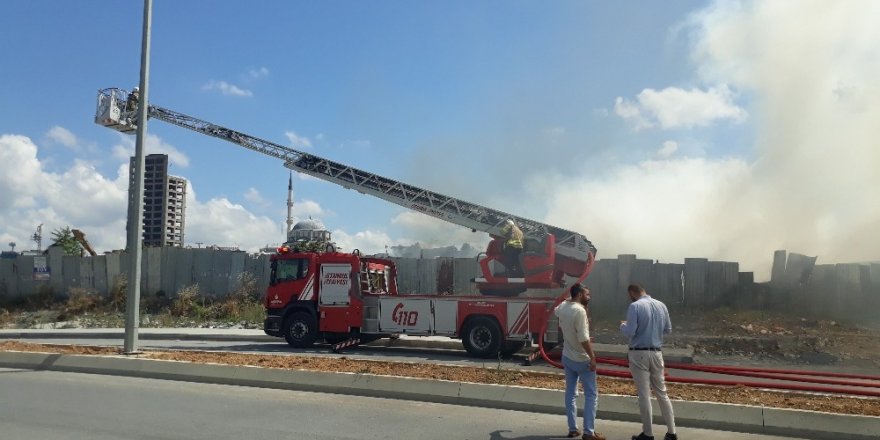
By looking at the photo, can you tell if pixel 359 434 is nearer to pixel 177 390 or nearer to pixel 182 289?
pixel 177 390

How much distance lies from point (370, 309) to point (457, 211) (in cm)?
353

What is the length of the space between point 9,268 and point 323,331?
2279 cm

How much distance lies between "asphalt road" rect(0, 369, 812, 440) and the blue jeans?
43 centimetres

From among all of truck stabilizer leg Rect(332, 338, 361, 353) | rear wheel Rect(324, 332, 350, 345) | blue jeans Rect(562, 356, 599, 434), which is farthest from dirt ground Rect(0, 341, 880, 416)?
rear wheel Rect(324, 332, 350, 345)

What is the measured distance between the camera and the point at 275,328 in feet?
54.8

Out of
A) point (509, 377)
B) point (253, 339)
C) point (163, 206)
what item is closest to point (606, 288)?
point (253, 339)

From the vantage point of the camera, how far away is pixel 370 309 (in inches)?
626

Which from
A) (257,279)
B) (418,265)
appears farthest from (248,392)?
(257,279)

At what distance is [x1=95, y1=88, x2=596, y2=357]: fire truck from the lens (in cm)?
1459

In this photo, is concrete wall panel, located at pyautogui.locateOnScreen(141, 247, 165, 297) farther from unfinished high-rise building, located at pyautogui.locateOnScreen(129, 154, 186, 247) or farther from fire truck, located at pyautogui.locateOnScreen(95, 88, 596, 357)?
unfinished high-rise building, located at pyautogui.locateOnScreen(129, 154, 186, 247)

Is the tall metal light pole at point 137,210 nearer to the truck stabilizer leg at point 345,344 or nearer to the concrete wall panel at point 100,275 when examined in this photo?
the truck stabilizer leg at point 345,344

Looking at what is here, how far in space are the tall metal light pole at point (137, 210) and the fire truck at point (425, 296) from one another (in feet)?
13.6

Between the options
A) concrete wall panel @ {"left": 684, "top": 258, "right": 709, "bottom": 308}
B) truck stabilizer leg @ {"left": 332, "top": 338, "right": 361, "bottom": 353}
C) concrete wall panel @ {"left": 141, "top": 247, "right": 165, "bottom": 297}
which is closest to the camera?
truck stabilizer leg @ {"left": 332, "top": 338, "right": 361, "bottom": 353}

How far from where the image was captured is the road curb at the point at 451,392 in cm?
716
